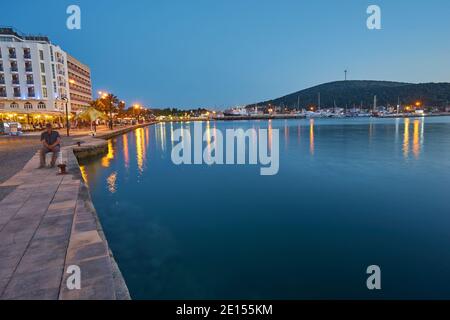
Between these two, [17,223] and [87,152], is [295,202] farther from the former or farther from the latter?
[87,152]

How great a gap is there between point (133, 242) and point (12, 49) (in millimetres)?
74238

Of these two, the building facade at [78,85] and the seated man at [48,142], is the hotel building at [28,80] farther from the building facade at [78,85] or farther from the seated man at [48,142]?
the seated man at [48,142]

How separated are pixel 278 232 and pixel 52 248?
6229 millimetres

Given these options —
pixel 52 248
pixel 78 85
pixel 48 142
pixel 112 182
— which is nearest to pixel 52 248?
pixel 52 248

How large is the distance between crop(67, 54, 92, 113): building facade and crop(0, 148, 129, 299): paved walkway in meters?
81.0

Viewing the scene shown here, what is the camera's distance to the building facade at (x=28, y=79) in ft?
204

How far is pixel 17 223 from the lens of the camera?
6.34m

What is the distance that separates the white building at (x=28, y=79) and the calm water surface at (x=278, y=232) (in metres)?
57.7

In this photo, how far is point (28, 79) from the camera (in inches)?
2542

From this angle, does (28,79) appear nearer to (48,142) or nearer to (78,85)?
(78,85)

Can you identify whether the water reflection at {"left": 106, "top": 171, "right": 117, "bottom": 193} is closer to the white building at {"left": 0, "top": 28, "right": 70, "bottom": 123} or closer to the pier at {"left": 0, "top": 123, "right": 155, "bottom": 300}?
the pier at {"left": 0, "top": 123, "right": 155, "bottom": 300}

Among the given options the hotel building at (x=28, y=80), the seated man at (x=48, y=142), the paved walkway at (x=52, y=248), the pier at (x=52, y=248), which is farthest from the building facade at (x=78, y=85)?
the paved walkway at (x=52, y=248)

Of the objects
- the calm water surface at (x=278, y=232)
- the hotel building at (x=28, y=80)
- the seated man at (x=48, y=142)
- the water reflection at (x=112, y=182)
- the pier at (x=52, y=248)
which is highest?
the hotel building at (x=28, y=80)
